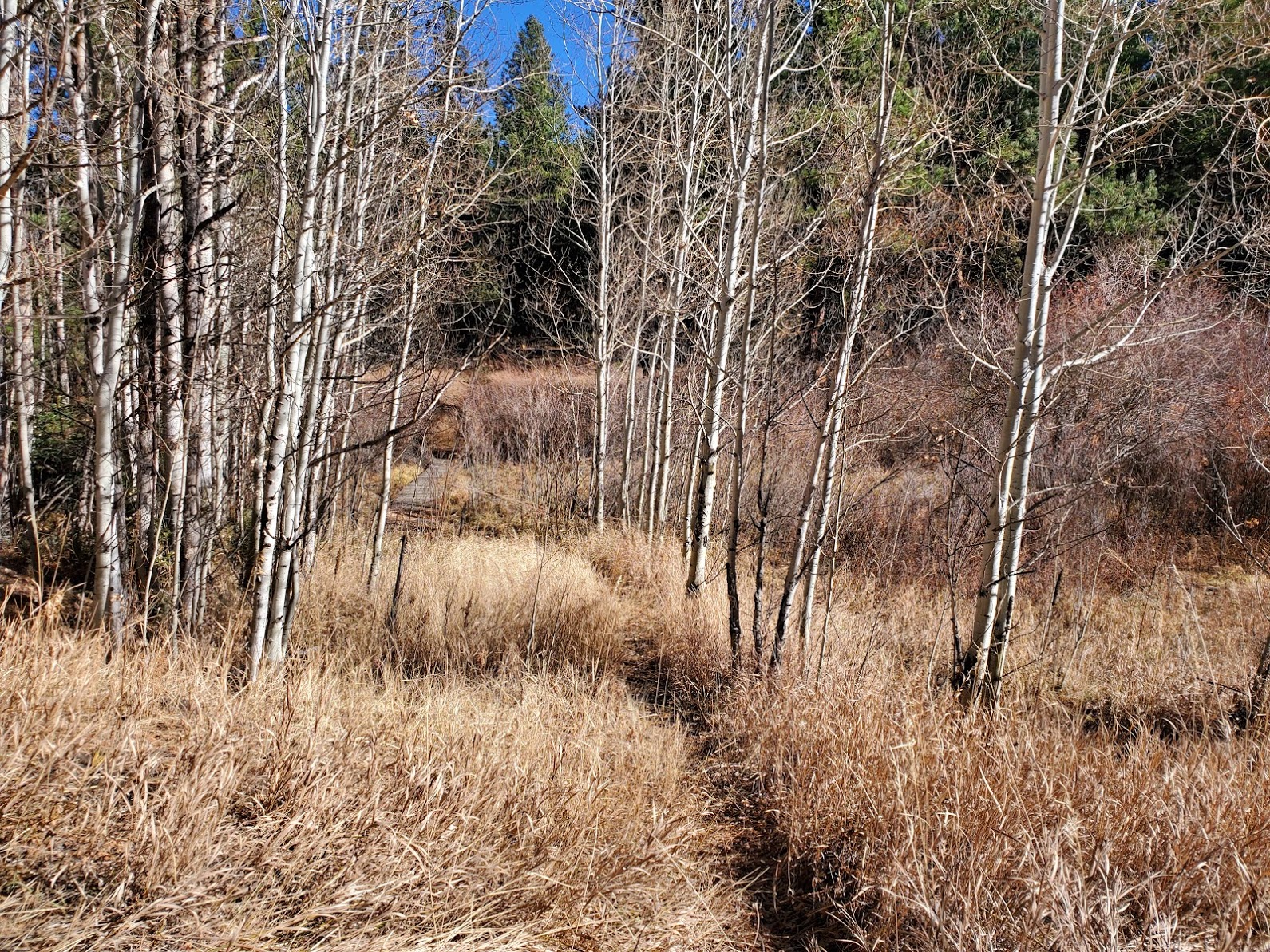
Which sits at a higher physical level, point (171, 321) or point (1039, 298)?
point (1039, 298)

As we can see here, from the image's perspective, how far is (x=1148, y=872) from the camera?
8.41 feet

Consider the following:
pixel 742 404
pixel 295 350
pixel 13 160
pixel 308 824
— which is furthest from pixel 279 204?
pixel 742 404

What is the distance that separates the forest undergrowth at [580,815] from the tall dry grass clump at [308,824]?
11 mm

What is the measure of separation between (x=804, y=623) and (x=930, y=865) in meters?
2.63

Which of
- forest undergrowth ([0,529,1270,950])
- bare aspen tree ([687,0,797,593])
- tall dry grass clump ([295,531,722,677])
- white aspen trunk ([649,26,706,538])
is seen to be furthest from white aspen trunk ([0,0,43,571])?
white aspen trunk ([649,26,706,538])

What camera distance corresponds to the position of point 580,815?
3.09 meters

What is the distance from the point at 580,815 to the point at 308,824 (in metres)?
1.04

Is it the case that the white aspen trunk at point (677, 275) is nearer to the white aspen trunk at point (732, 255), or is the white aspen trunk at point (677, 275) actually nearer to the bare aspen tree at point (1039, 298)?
the white aspen trunk at point (732, 255)

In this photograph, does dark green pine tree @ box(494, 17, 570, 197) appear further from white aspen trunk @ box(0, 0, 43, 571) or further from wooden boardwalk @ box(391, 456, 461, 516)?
wooden boardwalk @ box(391, 456, 461, 516)

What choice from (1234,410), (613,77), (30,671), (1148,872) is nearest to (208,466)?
(30,671)

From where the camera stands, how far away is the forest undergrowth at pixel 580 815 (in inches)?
93.3

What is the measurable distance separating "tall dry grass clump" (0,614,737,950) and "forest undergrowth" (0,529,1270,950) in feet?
0.04

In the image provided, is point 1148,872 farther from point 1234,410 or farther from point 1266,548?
point 1234,410

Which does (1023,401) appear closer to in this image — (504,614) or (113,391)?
(504,614)
